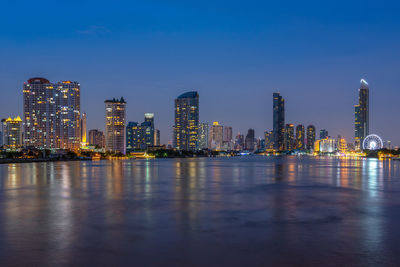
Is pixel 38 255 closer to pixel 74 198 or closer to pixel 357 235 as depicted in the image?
pixel 357 235

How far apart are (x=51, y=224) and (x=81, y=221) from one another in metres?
1.71

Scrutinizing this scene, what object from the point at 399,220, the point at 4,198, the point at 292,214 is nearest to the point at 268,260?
the point at 292,214

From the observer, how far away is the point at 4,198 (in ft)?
109

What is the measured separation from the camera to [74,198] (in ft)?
110

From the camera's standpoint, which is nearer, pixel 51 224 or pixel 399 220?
pixel 51 224

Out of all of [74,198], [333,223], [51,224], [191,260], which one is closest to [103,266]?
[191,260]

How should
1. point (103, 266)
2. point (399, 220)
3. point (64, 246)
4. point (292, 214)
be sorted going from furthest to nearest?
point (292, 214) → point (399, 220) → point (64, 246) → point (103, 266)

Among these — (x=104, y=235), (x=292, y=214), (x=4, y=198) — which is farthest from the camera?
(x=4, y=198)

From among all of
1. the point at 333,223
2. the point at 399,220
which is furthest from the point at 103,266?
the point at 399,220

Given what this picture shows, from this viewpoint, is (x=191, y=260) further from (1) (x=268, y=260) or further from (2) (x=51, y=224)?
(2) (x=51, y=224)

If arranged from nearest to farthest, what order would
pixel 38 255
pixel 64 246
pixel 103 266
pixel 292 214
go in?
pixel 103 266 → pixel 38 255 → pixel 64 246 → pixel 292 214

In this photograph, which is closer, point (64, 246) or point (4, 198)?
point (64, 246)

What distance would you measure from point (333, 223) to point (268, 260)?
29.9 feet

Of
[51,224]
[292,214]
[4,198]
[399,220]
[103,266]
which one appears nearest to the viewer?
[103,266]
